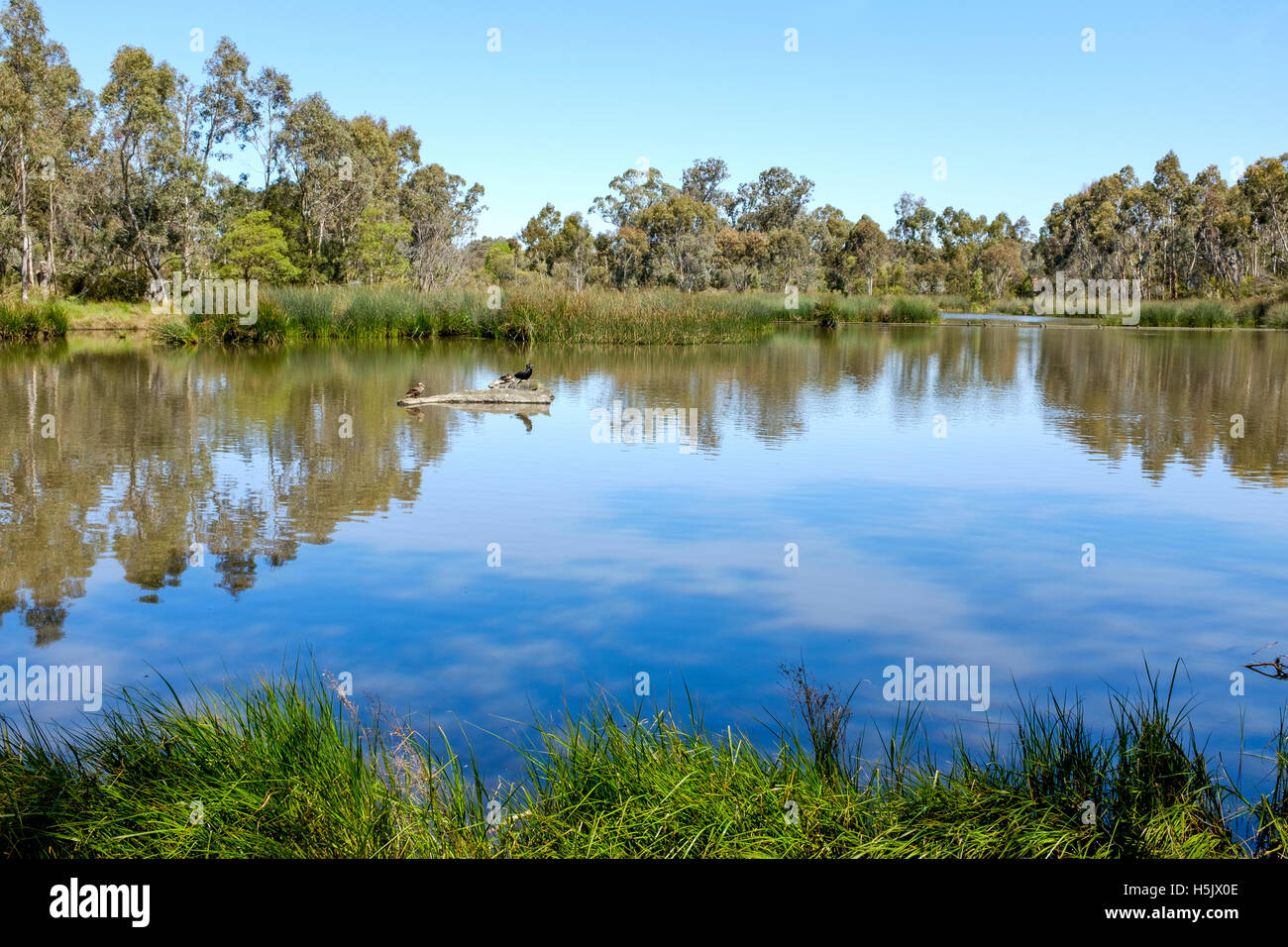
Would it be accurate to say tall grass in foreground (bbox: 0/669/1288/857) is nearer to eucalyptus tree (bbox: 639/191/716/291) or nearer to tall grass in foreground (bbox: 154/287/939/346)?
tall grass in foreground (bbox: 154/287/939/346)

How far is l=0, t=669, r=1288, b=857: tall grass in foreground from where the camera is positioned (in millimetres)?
2975

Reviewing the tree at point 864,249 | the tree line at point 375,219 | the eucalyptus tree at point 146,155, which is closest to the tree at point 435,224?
the tree line at point 375,219

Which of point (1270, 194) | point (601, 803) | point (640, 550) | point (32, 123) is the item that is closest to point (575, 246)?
point (32, 123)

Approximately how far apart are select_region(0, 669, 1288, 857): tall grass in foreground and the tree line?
120 ft

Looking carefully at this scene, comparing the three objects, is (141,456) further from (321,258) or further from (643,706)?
(321,258)

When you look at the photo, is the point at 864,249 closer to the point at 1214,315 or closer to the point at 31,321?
the point at 1214,315

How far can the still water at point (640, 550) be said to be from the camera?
4.93 meters

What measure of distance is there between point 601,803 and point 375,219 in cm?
4343

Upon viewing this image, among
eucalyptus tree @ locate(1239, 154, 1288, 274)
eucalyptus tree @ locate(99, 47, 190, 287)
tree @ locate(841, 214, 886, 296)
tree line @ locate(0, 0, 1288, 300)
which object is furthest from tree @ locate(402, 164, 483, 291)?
eucalyptus tree @ locate(1239, 154, 1288, 274)

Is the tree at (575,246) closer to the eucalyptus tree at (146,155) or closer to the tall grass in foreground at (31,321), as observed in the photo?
the eucalyptus tree at (146,155)

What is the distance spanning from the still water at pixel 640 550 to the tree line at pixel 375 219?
2535 centimetres

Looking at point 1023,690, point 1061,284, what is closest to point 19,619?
point 1023,690

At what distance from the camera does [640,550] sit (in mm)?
7039

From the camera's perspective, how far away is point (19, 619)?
18.0 feet
